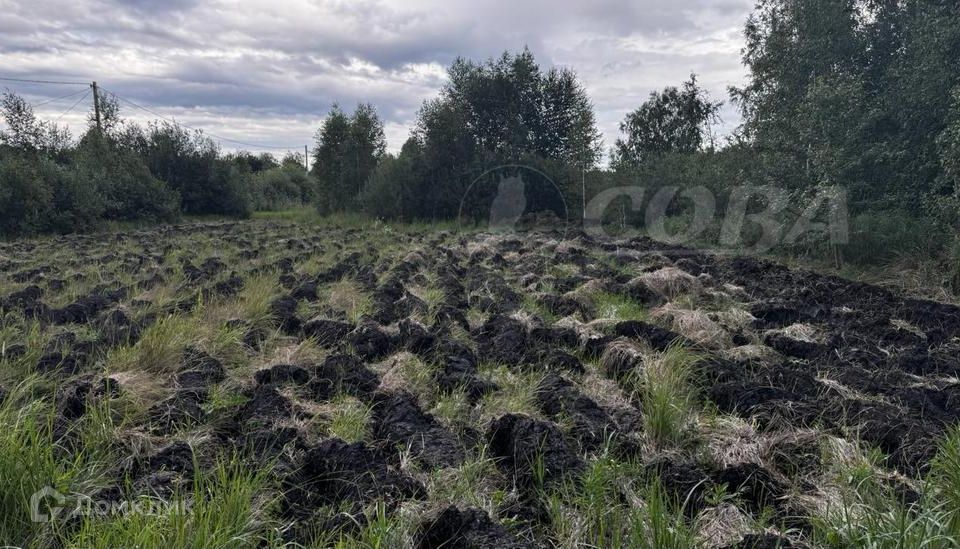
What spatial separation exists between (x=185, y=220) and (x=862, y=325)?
21.1 m

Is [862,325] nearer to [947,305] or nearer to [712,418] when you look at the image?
[947,305]

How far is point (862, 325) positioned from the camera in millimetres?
5730

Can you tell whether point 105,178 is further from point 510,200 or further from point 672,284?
point 672,284

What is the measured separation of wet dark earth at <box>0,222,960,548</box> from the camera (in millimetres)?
2723

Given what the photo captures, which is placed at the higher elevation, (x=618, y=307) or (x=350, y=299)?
(x=618, y=307)

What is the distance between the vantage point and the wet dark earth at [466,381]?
272 centimetres

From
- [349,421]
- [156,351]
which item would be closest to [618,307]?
[349,421]

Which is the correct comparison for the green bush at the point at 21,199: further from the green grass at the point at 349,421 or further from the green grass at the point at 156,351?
the green grass at the point at 349,421

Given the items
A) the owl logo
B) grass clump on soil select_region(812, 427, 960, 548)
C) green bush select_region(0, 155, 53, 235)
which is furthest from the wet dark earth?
the owl logo

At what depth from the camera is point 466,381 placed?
4.02 metres

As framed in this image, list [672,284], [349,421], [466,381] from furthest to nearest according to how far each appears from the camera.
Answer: [672,284] < [466,381] < [349,421]

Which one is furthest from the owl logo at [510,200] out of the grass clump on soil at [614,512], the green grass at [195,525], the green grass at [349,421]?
the green grass at [195,525]

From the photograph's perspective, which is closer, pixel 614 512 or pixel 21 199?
pixel 614 512

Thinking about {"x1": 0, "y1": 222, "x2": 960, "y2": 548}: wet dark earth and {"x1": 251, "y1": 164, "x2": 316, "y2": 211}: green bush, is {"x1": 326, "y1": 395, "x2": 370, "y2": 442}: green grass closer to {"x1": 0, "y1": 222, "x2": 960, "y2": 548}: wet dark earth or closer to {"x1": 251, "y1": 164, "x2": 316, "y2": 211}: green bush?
{"x1": 0, "y1": 222, "x2": 960, "y2": 548}: wet dark earth
